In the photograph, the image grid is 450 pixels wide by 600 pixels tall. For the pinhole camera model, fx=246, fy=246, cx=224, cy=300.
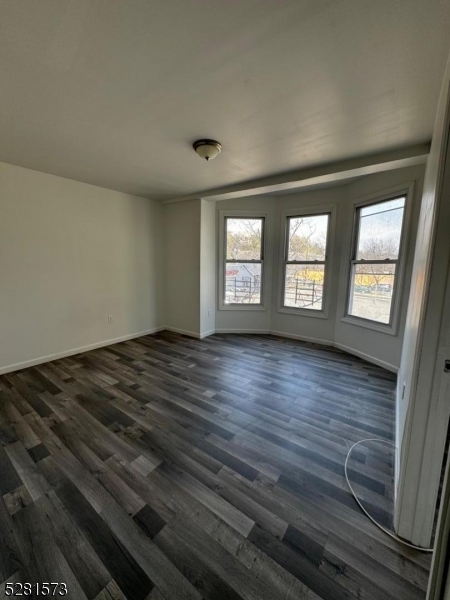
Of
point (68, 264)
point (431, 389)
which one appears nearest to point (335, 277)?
point (431, 389)

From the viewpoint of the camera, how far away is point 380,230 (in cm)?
345

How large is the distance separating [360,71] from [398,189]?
214 centimetres

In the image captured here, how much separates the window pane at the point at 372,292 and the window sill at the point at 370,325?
0.06 meters

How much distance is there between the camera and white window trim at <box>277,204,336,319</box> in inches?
162

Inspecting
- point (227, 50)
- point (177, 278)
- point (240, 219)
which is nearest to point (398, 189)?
point (240, 219)

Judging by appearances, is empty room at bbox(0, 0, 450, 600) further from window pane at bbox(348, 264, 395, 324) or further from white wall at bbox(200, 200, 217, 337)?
white wall at bbox(200, 200, 217, 337)

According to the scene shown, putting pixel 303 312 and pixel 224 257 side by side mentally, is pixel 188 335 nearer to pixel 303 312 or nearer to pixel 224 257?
pixel 224 257

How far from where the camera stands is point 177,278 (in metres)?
4.73

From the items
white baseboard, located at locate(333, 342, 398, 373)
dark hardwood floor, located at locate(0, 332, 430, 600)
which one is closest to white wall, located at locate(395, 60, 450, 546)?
dark hardwood floor, located at locate(0, 332, 430, 600)

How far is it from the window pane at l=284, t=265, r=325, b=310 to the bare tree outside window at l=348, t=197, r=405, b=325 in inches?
22.2

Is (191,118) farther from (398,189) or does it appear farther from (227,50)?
(398,189)

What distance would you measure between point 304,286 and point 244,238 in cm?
143

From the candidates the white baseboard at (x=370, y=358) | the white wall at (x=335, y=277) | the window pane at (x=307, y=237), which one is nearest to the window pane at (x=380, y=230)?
the white wall at (x=335, y=277)

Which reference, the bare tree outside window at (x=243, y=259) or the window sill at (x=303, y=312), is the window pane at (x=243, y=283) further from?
the window sill at (x=303, y=312)
